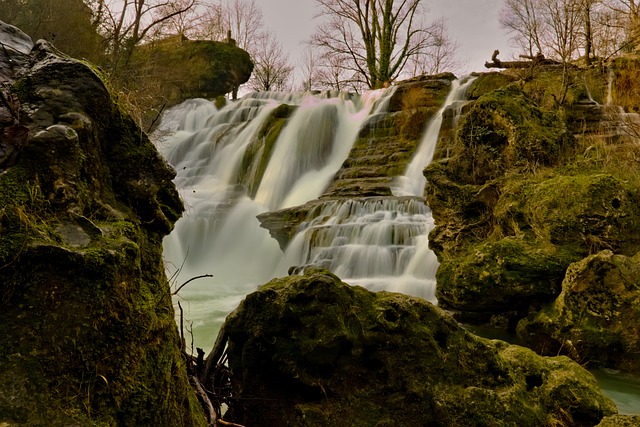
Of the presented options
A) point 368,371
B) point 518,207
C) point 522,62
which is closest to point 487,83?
point 522,62

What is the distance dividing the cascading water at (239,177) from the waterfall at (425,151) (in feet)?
8.55

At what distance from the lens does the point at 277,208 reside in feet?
45.1

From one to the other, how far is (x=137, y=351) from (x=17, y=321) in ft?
1.31

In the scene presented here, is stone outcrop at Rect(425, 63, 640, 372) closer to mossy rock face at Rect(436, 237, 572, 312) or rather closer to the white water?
mossy rock face at Rect(436, 237, 572, 312)

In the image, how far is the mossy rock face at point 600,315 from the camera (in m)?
4.56

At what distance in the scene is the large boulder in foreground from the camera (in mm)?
2490

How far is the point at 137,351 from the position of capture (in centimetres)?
161

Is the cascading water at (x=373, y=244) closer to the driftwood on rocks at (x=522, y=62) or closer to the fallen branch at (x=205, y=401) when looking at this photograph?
the fallen branch at (x=205, y=401)

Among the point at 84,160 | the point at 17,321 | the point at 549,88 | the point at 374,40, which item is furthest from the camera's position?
the point at 374,40

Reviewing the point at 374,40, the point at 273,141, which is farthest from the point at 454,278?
the point at 374,40

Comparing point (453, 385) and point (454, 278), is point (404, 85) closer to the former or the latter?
point (454, 278)

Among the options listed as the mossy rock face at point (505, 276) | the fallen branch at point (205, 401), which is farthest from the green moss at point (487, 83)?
the fallen branch at point (205, 401)

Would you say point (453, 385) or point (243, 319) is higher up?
point (243, 319)

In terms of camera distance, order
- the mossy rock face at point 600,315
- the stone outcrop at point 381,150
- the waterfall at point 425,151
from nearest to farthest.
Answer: the mossy rock face at point 600,315 < the stone outcrop at point 381,150 < the waterfall at point 425,151
